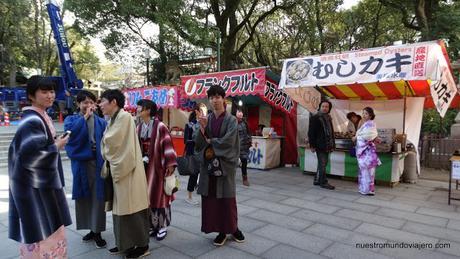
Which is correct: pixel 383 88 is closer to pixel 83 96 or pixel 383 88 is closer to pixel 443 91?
pixel 443 91

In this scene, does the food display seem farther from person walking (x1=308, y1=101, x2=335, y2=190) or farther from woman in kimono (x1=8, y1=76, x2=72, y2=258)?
woman in kimono (x1=8, y1=76, x2=72, y2=258)

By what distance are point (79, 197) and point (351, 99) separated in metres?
7.96

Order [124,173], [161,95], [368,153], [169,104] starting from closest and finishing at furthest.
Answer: [124,173] → [368,153] → [169,104] → [161,95]

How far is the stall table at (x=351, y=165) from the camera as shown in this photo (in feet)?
23.1

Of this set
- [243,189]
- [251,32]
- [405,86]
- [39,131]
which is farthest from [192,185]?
[251,32]

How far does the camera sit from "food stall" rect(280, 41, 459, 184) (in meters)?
5.68

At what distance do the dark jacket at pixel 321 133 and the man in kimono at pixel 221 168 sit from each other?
356cm

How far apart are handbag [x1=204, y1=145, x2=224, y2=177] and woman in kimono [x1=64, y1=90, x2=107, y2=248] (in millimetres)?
1151

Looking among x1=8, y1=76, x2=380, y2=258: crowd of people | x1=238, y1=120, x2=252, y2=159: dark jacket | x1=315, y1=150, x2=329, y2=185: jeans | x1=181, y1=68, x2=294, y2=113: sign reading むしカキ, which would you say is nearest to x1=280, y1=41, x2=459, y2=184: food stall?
x1=181, y1=68, x2=294, y2=113: sign reading むしカキ

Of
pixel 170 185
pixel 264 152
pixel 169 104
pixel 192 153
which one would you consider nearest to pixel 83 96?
pixel 170 185

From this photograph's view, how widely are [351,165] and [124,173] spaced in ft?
19.3

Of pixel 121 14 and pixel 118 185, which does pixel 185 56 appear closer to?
pixel 121 14

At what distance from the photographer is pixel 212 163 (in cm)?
368

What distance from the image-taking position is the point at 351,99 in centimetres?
945
